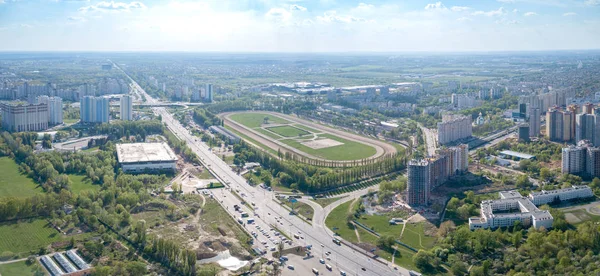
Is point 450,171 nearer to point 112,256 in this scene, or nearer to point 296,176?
point 296,176

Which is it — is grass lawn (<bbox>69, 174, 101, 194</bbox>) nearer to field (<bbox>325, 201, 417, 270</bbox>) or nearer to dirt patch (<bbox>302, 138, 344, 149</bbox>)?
field (<bbox>325, 201, 417, 270</bbox>)

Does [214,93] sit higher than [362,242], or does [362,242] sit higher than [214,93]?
[214,93]

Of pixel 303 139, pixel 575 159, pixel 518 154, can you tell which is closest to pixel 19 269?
pixel 303 139

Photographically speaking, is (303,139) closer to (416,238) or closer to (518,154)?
(518,154)

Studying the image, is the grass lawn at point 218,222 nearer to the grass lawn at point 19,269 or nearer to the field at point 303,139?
the grass lawn at point 19,269

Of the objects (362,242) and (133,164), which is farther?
(133,164)

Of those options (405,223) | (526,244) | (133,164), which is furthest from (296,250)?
(133,164)

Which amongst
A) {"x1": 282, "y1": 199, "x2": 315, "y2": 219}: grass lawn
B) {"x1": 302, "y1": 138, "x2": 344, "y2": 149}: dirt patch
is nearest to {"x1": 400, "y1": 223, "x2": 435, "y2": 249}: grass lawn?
{"x1": 282, "y1": 199, "x2": 315, "y2": 219}: grass lawn
